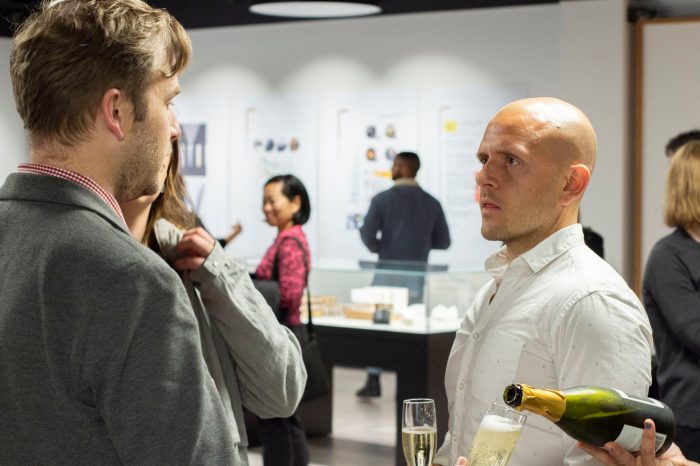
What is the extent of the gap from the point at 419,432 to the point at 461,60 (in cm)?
748

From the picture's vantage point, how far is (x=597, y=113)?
786 centimetres

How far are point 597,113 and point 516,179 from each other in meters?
6.23

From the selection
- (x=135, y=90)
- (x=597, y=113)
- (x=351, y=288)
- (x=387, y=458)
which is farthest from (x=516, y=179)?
(x=597, y=113)

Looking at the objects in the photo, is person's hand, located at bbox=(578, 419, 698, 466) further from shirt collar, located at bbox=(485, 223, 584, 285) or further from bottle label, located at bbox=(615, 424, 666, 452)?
shirt collar, located at bbox=(485, 223, 584, 285)

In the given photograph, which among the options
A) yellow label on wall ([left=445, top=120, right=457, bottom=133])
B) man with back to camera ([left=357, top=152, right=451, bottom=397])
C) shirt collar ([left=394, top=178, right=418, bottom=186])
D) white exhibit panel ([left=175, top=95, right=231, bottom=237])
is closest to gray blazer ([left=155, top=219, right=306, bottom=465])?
man with back to camera ([left=357, top=152, right=451, bottom=397])

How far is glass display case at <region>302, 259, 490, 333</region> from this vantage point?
5.52 meters

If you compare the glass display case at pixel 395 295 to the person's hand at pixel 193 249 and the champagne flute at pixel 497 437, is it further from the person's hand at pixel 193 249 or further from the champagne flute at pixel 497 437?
the champagne flute at pixel 497 437

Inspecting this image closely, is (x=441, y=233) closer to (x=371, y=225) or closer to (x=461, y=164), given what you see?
(x=371, y=225)

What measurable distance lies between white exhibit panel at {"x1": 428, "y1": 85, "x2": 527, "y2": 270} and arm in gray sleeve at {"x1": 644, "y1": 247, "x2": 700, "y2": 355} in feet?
16.6

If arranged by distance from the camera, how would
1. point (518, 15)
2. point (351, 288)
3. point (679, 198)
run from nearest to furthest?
1. point (679, 198)
2. point (351, 288)
3. point (518, 15)

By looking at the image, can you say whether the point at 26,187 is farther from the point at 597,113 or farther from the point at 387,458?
the point at 597,113

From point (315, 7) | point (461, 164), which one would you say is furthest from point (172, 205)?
point (461, 164)

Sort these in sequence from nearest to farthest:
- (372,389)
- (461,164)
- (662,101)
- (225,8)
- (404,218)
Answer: (662,101), (404,218), (372,389), (461,164), (225,8)

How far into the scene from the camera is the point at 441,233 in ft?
26.9
